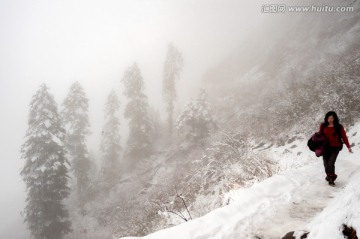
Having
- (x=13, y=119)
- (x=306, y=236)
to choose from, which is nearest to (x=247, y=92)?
(x=306, y=236)

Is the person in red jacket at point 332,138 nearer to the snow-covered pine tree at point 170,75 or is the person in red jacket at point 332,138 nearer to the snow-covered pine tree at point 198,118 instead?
the snow-covered pine tree at point 198,118

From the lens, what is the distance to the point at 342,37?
28766 mm

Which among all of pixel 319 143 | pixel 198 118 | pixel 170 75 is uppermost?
pixel 170 75

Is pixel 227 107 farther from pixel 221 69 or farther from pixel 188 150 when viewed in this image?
pixel 221 69

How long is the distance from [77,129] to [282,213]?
3080cm

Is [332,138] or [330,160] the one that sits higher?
[332,138]

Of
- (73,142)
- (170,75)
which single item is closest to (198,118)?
(170,75)

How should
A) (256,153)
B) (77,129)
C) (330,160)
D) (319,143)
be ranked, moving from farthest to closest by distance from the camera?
1. (77,129)
2. (256,153)
3. (319,143)
4. (330,160)

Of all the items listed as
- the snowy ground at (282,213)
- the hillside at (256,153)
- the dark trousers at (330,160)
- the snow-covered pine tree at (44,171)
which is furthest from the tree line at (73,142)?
the dark trousers at (330,160)

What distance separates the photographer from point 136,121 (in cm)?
3522

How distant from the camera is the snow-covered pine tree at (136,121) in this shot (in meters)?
34.5

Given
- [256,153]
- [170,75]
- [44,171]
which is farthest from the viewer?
[170,75]

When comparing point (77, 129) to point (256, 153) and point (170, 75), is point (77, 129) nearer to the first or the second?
point (170, 75)

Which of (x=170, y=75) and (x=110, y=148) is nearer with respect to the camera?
(x=110, y=148)
